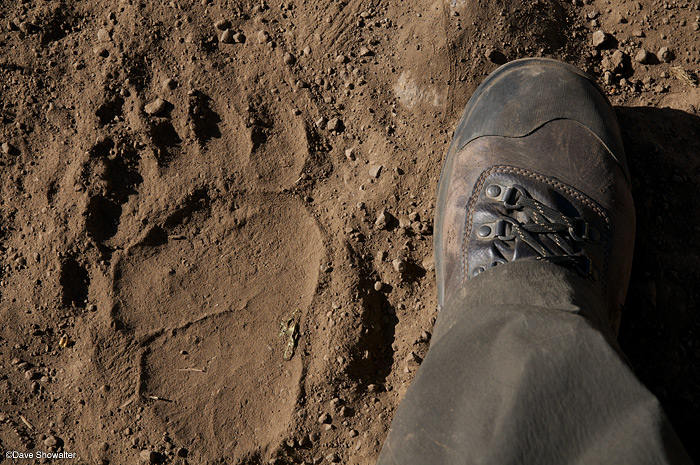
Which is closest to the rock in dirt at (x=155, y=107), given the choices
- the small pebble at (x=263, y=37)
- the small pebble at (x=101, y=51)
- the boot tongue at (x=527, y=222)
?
the small pebble at (x=101, y=51)

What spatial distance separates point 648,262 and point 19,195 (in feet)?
7.70

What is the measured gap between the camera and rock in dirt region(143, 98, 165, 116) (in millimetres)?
1978

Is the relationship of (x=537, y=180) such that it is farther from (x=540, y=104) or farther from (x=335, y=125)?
(x=335, y=125)

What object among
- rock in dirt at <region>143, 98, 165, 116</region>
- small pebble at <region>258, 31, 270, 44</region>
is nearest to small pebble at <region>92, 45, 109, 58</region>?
rock in dirt at <region>143, 98, 165, 116</region>

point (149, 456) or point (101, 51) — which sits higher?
point (101, 51)

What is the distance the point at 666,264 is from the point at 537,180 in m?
0.59

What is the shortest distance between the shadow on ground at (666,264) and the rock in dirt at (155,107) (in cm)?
170

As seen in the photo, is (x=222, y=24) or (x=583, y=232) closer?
(x=583, y=232)

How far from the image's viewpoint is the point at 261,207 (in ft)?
6.47

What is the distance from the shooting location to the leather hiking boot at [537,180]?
66.6 inches

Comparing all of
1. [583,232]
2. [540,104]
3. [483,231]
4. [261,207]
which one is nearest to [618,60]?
[540,104]

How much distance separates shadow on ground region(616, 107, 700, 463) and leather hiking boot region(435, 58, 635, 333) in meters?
0.15

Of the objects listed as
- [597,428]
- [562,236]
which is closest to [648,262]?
[562,236]

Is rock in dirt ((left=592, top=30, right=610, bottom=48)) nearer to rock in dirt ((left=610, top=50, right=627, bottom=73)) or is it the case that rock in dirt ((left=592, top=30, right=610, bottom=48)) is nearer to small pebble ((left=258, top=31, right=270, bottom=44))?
rock in dirt ((left=610, top=50, right=627, bottom=73))
